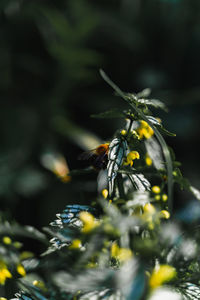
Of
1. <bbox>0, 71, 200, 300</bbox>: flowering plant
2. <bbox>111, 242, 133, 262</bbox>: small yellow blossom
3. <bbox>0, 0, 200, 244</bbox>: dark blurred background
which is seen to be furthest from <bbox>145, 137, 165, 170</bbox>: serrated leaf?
<bbox>0, 0, 200, 244</bbox>: dark blurred background

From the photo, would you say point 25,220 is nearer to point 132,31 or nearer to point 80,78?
point 80,78

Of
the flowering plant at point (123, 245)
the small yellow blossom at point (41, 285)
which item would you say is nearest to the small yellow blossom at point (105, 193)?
the flowering plant at point (123, 245)

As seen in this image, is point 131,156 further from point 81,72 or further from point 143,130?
point 81,72

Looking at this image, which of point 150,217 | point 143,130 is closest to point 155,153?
point 143,130

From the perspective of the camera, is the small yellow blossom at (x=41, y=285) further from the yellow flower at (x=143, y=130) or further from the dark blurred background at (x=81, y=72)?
the dark blurred background at (x=81, y=72)

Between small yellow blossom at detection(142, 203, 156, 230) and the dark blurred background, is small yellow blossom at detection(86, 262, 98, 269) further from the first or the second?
the dark blurred background
